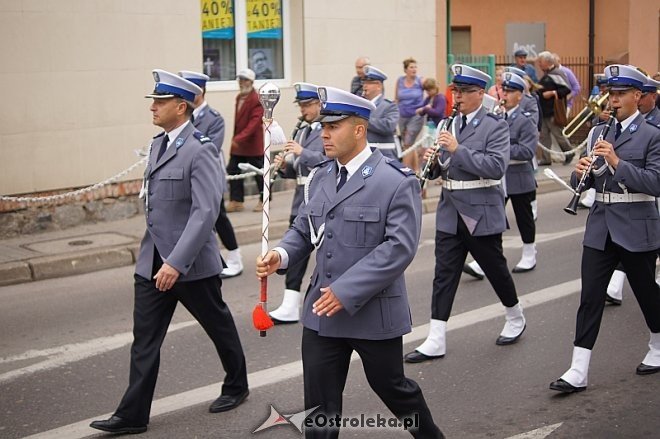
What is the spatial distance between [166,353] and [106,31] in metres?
6.41

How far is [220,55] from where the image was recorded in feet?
49.7

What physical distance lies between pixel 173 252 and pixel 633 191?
2991 millimetres

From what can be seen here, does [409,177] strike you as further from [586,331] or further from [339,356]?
[586,331]

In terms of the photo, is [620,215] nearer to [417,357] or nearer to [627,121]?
[627,121]

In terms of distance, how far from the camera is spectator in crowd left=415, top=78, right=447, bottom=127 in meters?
16.7

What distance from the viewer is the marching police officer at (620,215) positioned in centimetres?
666

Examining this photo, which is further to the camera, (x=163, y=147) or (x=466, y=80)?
(x=466, y=80)

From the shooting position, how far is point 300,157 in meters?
8.54

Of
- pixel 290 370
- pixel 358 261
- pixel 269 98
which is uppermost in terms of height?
pixel 269 98

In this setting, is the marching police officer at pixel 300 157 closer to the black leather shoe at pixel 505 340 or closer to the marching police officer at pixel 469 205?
the marching police officer at pixel 469 205

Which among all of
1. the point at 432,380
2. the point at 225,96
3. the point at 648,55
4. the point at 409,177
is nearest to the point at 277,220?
the point at 225,96

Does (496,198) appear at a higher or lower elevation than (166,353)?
higher

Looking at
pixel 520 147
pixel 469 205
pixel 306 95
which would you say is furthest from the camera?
pixel 520 147

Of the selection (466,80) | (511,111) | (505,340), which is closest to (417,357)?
(505,340)
